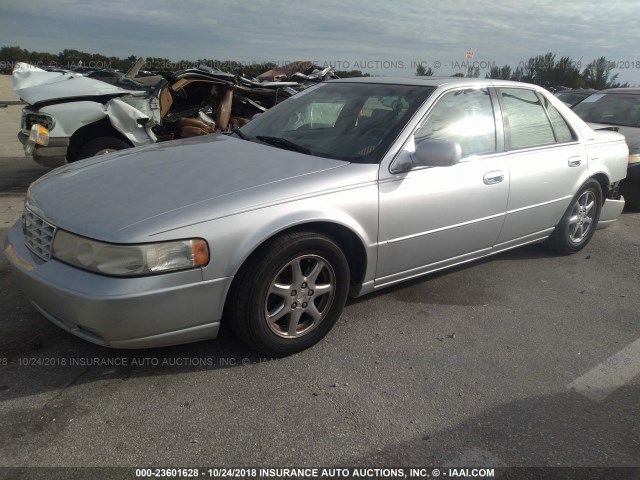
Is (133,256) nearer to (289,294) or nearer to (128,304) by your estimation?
(128,304)

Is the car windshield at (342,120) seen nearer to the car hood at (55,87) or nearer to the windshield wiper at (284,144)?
the windshield wiper at (284,144)

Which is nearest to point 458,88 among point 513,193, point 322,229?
point 513,193

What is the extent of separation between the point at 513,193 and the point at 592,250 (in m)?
1.93

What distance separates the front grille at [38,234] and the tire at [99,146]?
11.5 ft

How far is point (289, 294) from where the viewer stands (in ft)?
9.25

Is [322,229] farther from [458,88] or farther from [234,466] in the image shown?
[458,88]

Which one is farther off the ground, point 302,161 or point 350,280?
point 302,161

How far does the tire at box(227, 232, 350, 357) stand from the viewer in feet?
8.65

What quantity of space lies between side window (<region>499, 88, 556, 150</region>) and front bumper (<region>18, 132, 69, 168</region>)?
A: 4827mm

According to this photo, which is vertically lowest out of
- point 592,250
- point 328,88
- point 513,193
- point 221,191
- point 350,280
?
point 592,250

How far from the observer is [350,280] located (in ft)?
10.5

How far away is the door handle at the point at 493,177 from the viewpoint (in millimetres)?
3600

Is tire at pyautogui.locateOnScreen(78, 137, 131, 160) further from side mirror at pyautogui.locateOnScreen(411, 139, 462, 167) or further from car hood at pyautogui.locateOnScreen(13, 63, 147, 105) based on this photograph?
side mirror at pyautogui.locateOnScreen(411, 139, 462, 167)

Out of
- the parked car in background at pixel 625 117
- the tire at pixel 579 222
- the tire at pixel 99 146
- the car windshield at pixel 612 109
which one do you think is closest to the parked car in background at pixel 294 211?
the tire at pixel 579 222
